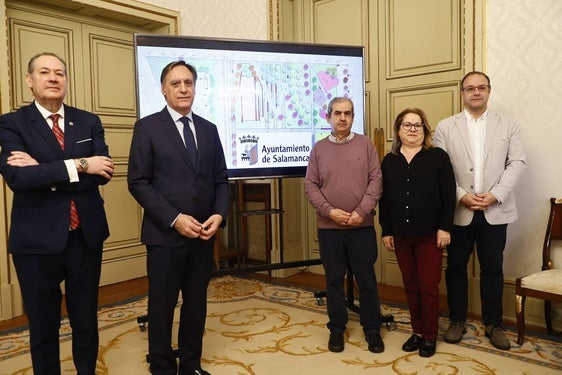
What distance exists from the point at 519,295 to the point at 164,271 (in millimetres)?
1869

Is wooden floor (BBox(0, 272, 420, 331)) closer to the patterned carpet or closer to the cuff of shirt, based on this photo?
the patterned carpet

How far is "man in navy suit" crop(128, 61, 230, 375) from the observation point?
6.83ft

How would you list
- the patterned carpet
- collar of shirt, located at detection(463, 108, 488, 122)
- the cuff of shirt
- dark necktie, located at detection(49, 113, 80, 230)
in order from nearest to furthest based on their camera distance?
the cuff of shirt
dark necktie, located at detection(49, 113, 80, 230)
the patterned carpet
collar of shirt, located at detection(463, 108, 488, 122)

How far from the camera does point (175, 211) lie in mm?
2055

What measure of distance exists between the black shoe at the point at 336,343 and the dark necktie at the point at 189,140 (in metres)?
1.20

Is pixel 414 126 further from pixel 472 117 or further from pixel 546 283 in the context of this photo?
pixel 546 283

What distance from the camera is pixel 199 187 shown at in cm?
216

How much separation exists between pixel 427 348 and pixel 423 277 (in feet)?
1.18

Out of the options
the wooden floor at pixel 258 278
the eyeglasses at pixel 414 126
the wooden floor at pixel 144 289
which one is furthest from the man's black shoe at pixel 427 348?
the eyeglasses at pixel 414 126

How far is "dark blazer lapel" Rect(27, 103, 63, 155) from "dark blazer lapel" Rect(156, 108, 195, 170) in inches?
17.5

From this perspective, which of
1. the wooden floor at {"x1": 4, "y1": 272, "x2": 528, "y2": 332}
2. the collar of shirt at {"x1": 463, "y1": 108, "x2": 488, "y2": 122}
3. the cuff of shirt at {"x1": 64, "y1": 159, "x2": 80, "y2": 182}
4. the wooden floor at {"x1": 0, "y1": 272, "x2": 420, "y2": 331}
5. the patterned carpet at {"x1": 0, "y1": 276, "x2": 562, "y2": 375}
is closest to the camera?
the cuff of shirt at {"x1": 64, "y1": 159, "x2": 80, "y2": 182}

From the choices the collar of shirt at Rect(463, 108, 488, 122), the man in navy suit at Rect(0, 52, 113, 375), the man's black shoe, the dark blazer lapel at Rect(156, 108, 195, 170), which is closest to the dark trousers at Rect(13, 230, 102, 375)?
the man in navy suit at Rect(0, 52, 113, 375)

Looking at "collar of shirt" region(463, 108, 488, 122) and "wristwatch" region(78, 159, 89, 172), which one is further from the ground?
"collar of shirt" region(463, 108, 488, 122)

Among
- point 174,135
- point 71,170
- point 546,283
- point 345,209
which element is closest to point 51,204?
point 71,170
